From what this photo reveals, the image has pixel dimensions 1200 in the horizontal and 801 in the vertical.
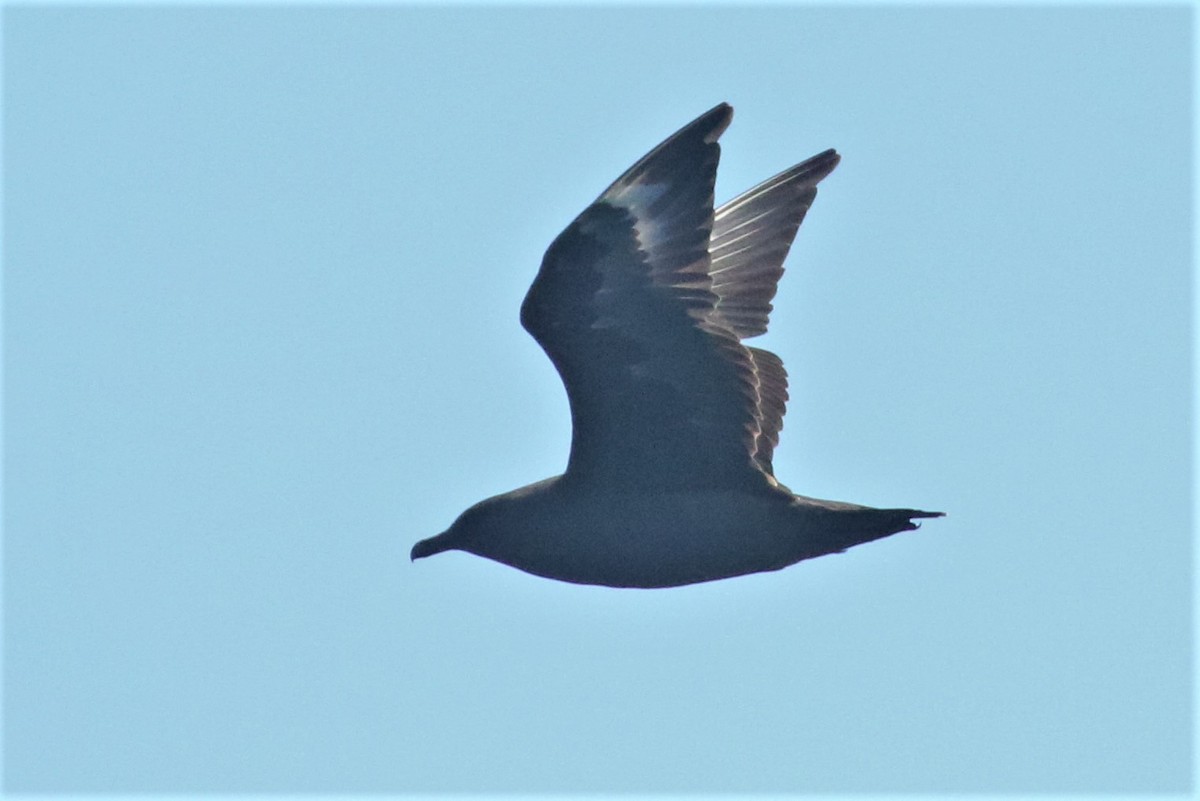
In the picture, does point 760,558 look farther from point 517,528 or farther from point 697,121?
point 697,121

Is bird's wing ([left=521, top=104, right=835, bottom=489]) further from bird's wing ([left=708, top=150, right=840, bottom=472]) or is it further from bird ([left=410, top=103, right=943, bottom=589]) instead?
bird's wing ([left=708, top=150, right=840, bottom=472])

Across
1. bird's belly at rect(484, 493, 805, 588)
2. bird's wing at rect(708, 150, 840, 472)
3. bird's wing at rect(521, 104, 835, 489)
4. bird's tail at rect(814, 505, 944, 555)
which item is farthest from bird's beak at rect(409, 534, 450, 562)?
bird's tail at rect(814, 505, 944, 555)

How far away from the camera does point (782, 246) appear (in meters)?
11.4

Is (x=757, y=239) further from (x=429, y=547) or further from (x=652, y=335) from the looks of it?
(x=429, y=547)

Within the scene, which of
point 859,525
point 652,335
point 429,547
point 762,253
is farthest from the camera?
point 762,253

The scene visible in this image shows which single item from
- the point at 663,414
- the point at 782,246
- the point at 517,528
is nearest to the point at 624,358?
the point at 663,414

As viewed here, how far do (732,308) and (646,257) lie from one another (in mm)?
1694

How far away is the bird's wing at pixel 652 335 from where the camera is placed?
960 centimetres

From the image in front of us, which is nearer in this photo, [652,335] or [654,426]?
[652,335]

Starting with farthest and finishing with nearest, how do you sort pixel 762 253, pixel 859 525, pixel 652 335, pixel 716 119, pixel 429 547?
pixel 762 253
pixel 429 547
pixel 859 525
pixel 652 335
pixel 716 119

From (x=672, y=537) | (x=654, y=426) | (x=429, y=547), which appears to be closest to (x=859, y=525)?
(x=672, y=537)

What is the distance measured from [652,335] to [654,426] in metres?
0.54

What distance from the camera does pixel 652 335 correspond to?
9820 millimetres

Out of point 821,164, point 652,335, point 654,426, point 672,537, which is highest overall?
point 821,164
